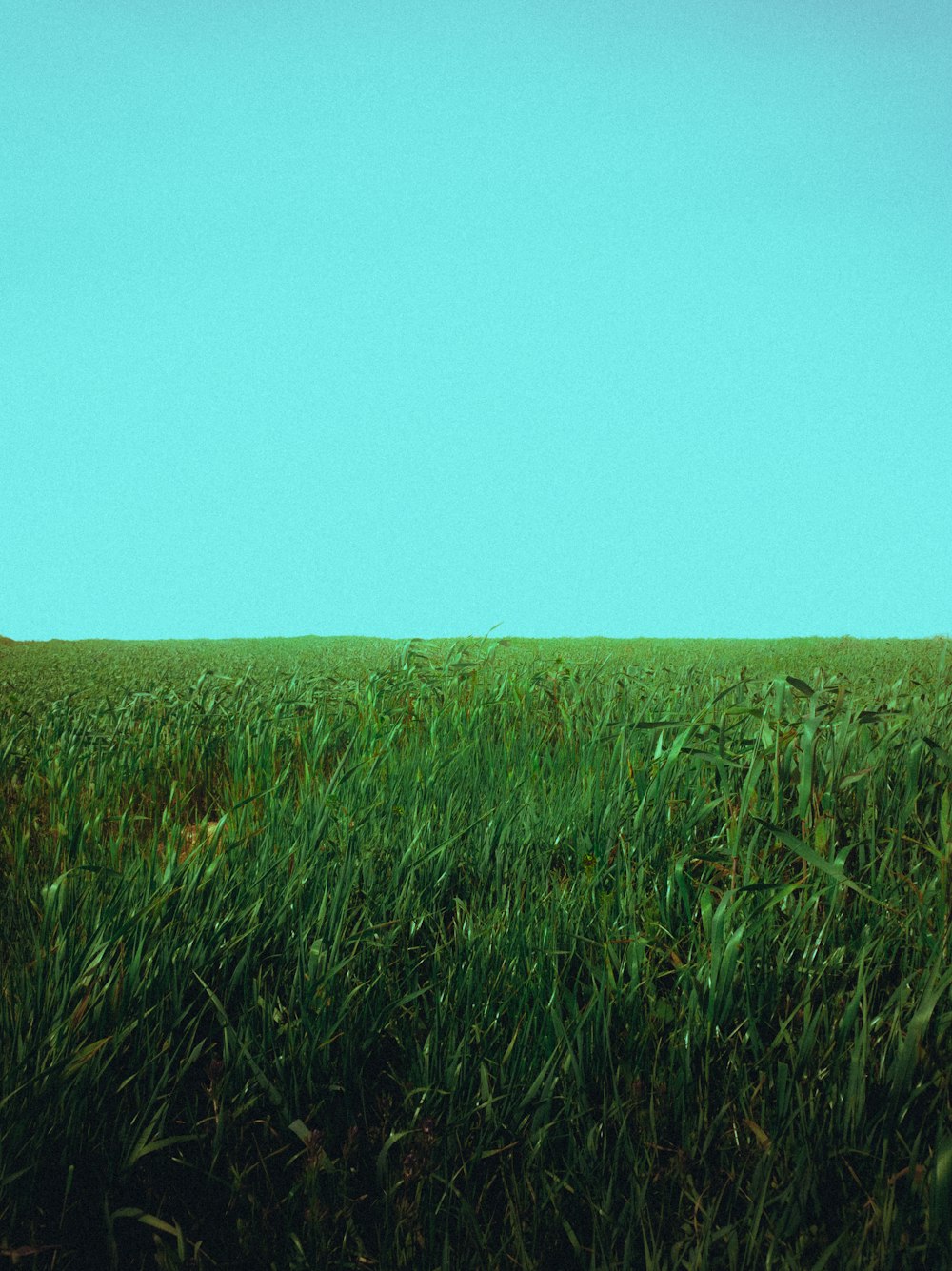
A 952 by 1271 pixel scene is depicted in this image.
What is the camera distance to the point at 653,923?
89.7 inches

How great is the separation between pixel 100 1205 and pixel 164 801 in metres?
3.20

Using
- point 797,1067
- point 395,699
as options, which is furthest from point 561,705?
point 797,1067

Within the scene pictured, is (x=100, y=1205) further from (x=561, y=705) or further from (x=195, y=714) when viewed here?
(x=195, y=714)

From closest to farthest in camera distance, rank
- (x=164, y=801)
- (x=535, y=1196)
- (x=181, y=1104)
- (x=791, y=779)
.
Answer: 1. (x=535, y=1196)
2. (x=181, y=1104)
3. (x=791, y=779)
4. (x=164, y=801)

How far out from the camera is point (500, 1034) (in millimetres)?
1916

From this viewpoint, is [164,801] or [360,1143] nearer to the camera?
[360,1143]

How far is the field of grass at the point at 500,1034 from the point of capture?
1540mm

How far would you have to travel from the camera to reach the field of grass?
154cm

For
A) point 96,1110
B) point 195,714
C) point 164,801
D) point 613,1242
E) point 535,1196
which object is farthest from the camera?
point 195,714

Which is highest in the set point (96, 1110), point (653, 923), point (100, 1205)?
point (653, 923)

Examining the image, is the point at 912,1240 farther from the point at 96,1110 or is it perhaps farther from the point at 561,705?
the point at 561,705

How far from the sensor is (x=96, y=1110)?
171cm

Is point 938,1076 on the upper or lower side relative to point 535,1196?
upper

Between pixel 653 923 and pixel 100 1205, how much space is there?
139cm
